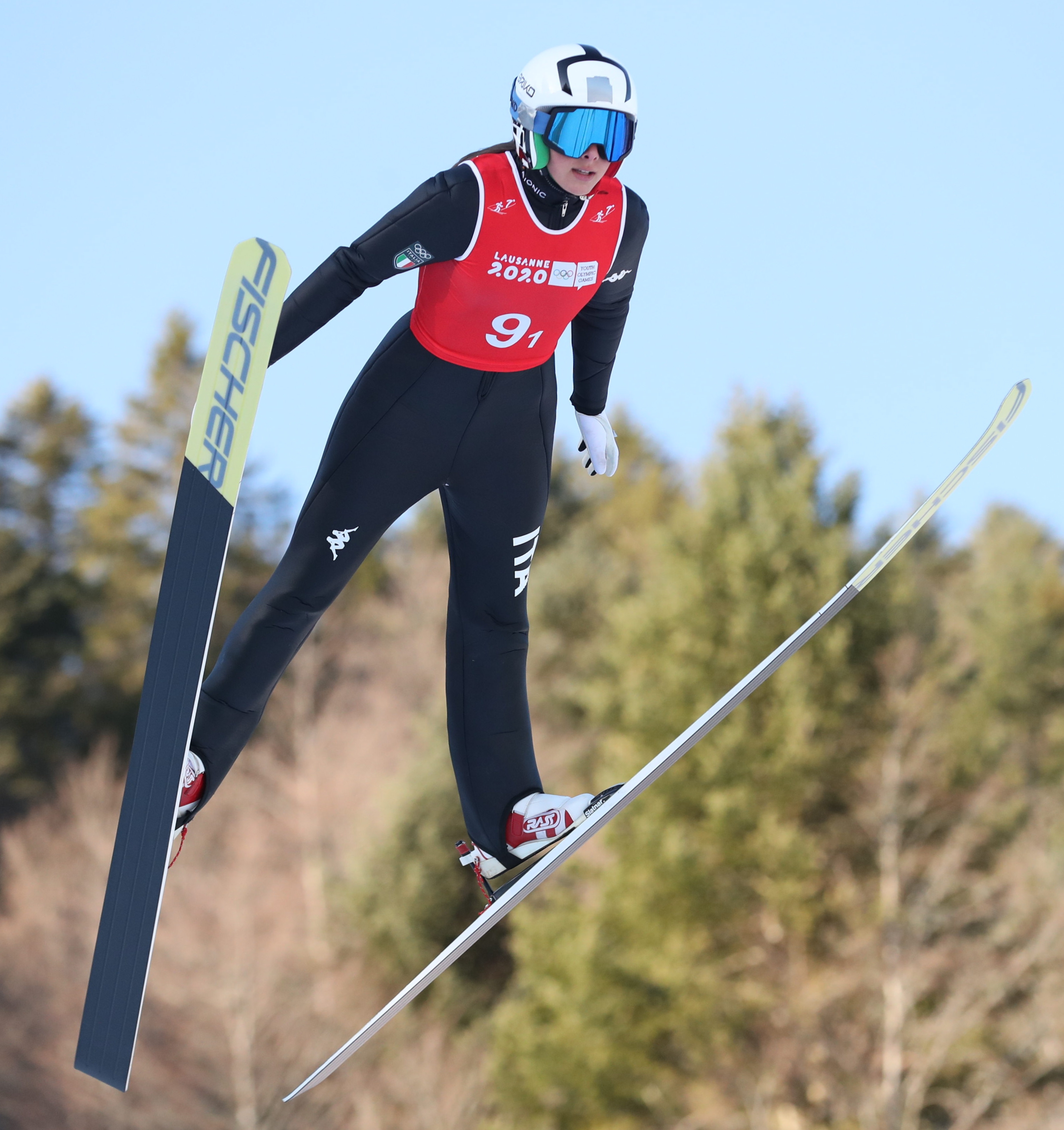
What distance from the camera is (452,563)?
11.3 ft

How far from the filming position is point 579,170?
9.82ft

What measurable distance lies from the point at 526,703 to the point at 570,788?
18.6 metres

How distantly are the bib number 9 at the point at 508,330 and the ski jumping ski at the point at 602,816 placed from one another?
1.04 meters

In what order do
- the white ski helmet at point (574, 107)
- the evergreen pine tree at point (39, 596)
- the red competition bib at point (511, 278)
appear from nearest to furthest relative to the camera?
the white ski helmet at point (574, 107)
the red competition bib at point (511, 278)
the evergreen pine tree at point (39, 596)

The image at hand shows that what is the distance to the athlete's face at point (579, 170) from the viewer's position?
298 cm

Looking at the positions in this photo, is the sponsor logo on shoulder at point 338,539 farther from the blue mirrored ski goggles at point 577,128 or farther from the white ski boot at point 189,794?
the blue mirrored ski goggles at point 577,128

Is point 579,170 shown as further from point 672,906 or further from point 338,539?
point 672,906

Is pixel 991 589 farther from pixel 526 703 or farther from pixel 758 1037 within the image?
pixel 526 703

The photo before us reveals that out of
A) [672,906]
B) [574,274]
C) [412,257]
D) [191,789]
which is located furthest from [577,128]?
[672,906]

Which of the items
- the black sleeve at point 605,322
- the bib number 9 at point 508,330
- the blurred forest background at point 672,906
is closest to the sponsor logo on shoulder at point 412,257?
the bib number 9 at point 508,330

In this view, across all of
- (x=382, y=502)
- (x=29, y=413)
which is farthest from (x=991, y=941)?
(x=29, y=413)

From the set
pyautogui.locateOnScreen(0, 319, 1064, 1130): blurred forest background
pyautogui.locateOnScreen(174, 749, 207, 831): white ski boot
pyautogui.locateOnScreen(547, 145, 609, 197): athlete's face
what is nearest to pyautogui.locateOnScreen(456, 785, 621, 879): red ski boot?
pyautogui.locateOnScreen(174, 749, 207, 831): white ski boot

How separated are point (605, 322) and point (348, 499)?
0.89m

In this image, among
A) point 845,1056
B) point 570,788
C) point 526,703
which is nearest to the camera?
point 526,703
